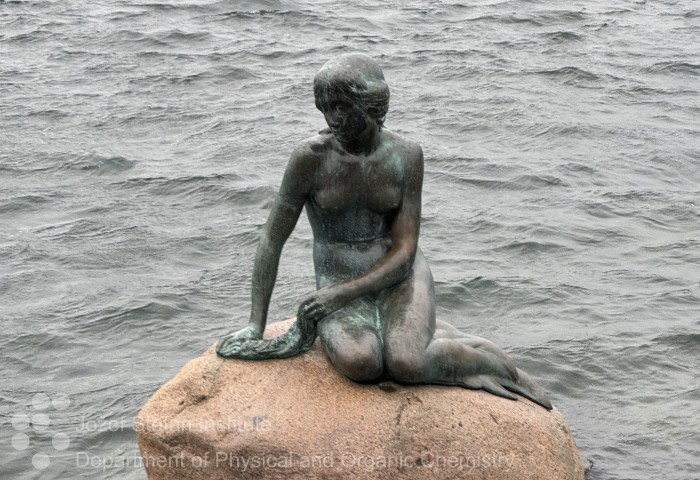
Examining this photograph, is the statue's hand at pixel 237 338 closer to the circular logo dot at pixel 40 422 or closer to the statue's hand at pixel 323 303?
the statue's hand at pixel 323 303

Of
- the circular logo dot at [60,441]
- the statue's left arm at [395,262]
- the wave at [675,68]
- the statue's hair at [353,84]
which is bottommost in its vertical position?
the circular logo dot at [60,441]

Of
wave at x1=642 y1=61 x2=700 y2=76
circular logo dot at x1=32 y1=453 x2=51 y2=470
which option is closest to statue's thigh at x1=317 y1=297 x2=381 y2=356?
circular logo dot at x1=32 y1=453 x2=51 y2=470

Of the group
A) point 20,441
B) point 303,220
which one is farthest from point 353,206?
point 303,220

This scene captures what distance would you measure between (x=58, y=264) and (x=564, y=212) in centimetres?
508

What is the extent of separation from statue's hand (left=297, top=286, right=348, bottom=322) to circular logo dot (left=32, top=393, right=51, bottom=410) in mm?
3542

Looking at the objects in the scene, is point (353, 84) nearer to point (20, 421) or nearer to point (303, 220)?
point (20, 421)

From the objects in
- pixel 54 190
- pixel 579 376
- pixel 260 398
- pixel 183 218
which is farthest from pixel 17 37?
pixel 260 398

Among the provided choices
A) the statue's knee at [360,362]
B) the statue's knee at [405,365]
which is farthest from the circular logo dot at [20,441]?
the statue's knee at [405,365]

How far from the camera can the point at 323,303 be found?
7.28m

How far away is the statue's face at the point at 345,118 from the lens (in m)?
6.98

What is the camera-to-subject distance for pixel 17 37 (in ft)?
64.2

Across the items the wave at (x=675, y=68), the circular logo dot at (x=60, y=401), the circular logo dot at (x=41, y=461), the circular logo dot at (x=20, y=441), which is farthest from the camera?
the wave at (x=675, y=68)

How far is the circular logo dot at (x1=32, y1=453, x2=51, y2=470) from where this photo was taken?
365 inches

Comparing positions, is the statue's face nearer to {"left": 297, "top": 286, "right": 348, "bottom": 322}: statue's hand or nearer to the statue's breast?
the statue's breast
